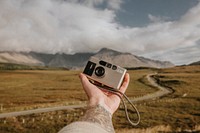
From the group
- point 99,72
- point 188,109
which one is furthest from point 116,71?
point 188,109

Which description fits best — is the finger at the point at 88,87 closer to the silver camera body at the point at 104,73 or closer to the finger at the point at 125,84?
the silver camera body at the point at 104,73

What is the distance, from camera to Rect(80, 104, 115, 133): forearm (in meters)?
2.54

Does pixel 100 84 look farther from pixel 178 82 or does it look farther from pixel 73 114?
pixel 178 82

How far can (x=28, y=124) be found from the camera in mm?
42875

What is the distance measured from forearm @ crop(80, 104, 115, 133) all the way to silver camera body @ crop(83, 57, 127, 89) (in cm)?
102

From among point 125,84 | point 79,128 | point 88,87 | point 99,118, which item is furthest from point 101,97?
point 79,128

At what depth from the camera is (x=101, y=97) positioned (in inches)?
141

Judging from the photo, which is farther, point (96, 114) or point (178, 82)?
point (178, 82)

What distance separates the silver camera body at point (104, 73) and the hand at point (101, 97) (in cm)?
14

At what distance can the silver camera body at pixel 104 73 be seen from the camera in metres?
4.23

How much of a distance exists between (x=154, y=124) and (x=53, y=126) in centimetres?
1337

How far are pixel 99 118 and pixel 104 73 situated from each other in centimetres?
181

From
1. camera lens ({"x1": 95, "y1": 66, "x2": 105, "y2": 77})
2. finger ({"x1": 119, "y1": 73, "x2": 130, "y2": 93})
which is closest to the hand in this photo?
finger ({"x1": 119, "y1": 73, "x2": 130, "y2": 93})

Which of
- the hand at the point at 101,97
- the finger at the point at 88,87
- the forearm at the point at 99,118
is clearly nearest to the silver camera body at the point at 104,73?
the hand at the point at 101,97
